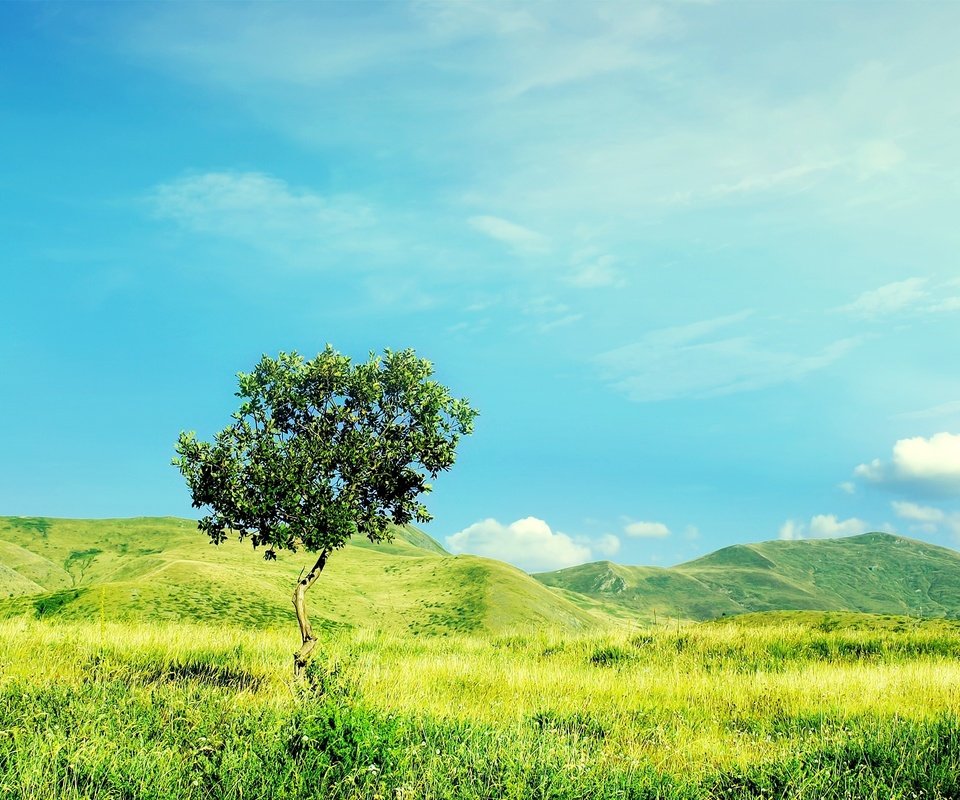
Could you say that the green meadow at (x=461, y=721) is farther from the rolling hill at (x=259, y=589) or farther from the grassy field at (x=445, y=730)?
the rolling hill at (x=259, y=589)

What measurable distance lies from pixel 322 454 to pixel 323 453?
0.04 m

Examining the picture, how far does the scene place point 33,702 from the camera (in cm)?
1033

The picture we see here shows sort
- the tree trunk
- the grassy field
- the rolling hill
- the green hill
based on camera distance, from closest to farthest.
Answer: the grassy field, the tree trunk, the rolling hill, the green hill

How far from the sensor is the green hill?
191 ft

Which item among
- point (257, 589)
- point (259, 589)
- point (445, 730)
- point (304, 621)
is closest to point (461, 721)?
point (445, 730)

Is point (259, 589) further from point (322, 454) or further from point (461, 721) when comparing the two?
point (461, 721)

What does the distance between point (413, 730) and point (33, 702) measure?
18.8 feet

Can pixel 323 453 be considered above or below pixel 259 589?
above

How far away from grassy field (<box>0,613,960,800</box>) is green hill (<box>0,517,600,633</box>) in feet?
65.0

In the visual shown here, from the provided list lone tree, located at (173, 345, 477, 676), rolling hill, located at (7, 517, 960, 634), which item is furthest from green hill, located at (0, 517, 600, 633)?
lone tree, located at (173, 345, 477, 676)

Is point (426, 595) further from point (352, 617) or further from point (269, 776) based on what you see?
point (269, 776)

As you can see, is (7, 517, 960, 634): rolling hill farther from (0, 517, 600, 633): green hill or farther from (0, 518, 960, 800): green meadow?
(0, 518, 960, 800): green meadow

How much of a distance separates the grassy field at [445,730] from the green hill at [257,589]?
19.8m

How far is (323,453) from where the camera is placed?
1886 centimetres
